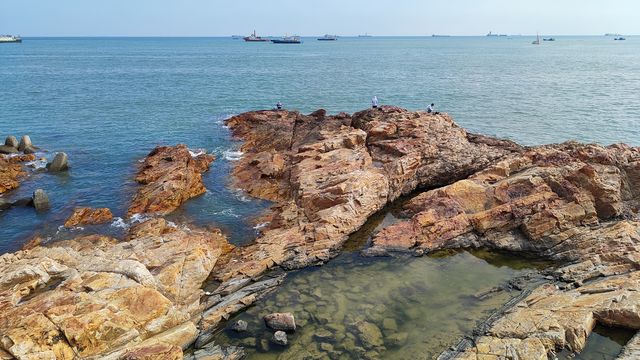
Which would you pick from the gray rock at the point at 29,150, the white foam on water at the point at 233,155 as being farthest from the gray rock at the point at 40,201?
the white foam on water at the point at 233,155

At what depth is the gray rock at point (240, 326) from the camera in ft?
65.4

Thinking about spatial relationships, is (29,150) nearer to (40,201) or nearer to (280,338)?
(40,201)

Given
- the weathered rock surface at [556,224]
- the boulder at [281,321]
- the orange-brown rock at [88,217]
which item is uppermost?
the weathered rock surface at [556,224]

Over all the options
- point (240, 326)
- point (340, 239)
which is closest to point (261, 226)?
point (340, 239)

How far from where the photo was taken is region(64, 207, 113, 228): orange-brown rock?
103 feet

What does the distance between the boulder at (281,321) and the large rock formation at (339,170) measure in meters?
4.17

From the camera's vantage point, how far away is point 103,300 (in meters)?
18.7

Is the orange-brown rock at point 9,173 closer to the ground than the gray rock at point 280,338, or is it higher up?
higher up

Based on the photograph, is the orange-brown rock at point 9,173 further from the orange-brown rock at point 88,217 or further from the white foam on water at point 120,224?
the white foam on water at point 120,224

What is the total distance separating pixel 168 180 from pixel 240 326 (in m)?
19.7

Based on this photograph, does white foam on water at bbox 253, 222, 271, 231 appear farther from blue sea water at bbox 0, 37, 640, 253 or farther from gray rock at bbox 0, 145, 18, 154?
gray rock at bbox 0, 145, 18, 154

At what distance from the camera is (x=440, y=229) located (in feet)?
89.1

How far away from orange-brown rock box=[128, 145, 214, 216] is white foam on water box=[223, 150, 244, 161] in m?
2.14

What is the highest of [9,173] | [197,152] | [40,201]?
[197,152]
